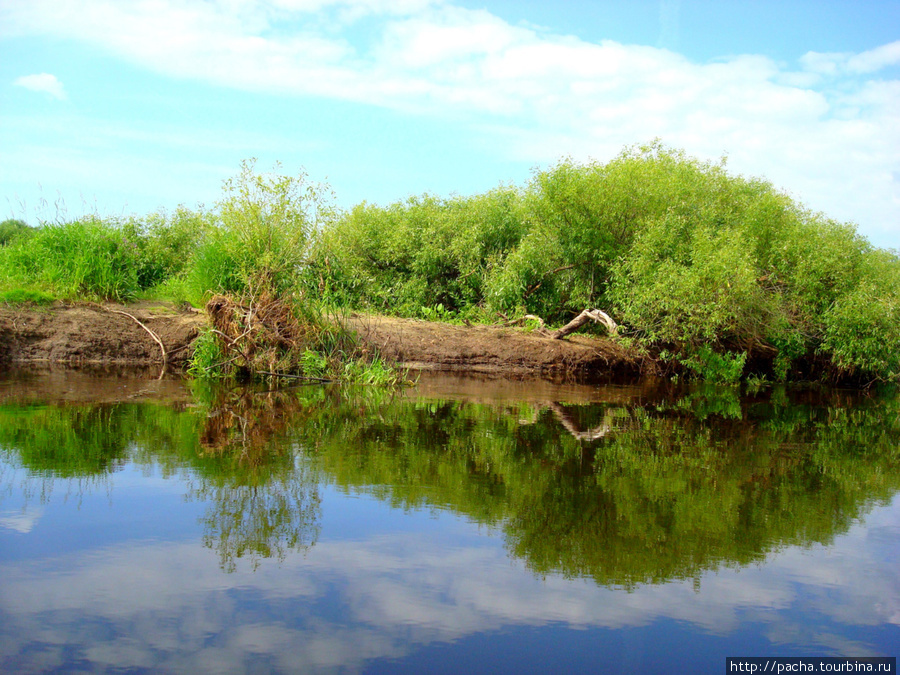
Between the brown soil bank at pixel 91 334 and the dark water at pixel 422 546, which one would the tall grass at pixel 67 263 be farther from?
the dark water at pixel 422 546

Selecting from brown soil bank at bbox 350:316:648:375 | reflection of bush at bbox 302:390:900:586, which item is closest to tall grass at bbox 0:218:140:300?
brown soil bank at bbox 350:316:648:375

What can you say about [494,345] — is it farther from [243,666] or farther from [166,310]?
[243,666]

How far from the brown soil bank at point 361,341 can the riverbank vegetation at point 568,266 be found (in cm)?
67

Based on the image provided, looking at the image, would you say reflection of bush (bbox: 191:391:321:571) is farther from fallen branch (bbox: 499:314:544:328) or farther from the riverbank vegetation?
fallen branch (bbox: 499:314:544:328)

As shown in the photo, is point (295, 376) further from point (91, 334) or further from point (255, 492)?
point (255, 492)

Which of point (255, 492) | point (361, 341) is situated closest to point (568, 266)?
point (361, 341)

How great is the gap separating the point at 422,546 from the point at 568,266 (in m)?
16.3

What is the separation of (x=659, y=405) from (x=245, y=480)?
9.42m

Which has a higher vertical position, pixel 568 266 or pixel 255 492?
pixel 568 266

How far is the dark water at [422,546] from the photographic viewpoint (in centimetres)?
390

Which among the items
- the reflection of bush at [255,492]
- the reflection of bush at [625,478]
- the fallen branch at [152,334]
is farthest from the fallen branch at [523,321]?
the reflection of bush at [255,492]

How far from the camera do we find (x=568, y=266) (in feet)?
68.2

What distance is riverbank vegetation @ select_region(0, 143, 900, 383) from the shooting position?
50.6 ft

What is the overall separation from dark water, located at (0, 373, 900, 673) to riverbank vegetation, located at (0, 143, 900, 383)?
237 inches
